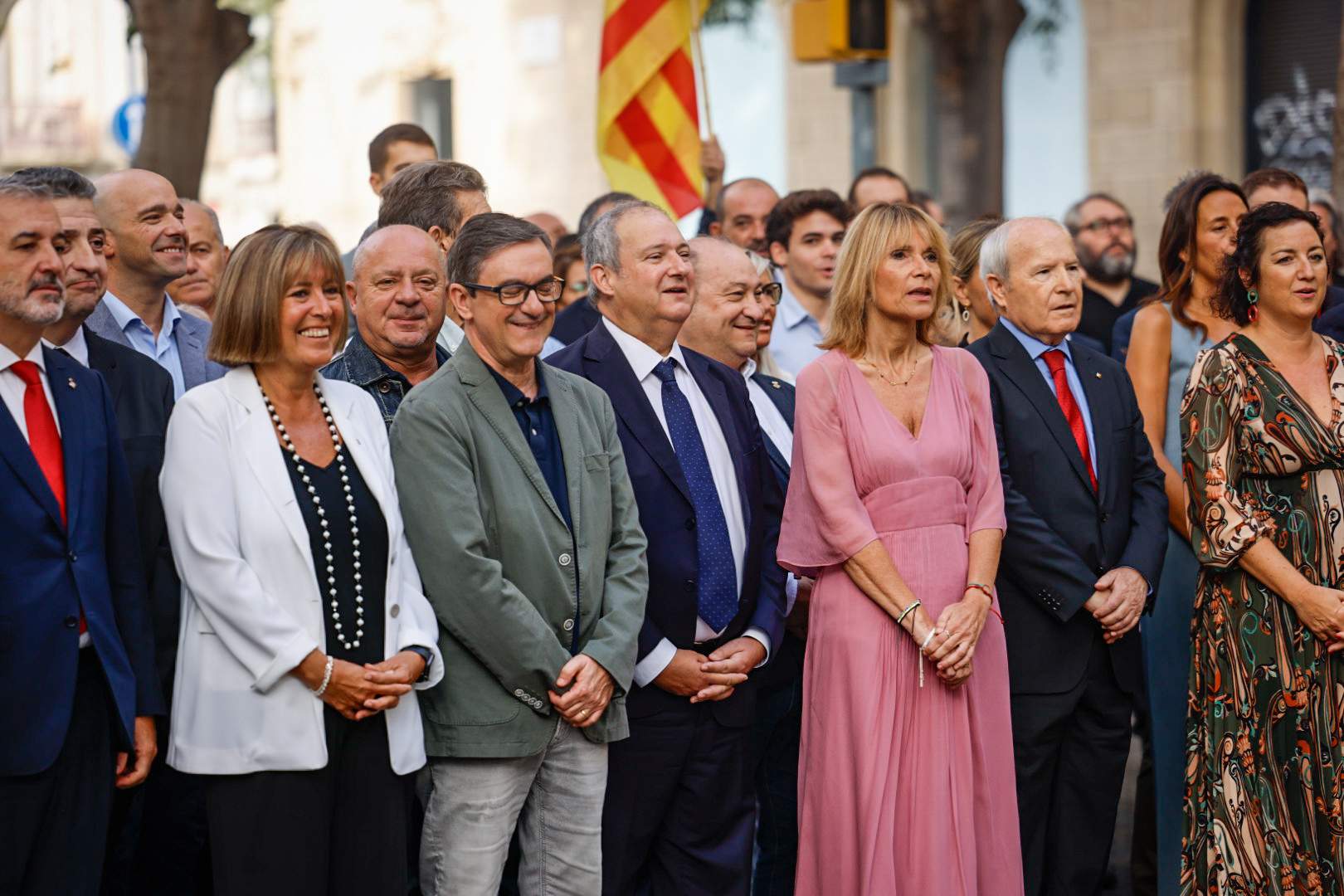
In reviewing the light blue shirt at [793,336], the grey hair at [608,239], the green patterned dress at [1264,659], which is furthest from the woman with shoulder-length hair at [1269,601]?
the light blue shirt at [793,336]

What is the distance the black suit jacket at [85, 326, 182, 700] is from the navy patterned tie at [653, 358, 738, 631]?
155cm

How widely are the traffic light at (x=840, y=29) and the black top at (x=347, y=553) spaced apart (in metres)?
6.63

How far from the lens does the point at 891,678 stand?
5.58 m

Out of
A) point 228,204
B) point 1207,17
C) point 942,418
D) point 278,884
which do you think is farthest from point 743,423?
point 228,204

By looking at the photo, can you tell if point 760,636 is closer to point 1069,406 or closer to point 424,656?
point 424,656

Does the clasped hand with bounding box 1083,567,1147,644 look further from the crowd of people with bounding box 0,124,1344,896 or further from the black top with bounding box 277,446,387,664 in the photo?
the black top with bounding box 277,446,387,664

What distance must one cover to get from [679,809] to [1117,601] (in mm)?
1631

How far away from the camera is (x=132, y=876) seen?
209 inches

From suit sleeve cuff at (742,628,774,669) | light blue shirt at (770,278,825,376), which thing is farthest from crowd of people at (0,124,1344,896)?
light blue shirt at (770,278,825,376)

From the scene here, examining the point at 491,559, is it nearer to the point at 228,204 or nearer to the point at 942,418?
the point at 942,418

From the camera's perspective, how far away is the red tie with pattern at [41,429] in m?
4.66

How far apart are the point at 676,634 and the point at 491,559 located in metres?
0.76

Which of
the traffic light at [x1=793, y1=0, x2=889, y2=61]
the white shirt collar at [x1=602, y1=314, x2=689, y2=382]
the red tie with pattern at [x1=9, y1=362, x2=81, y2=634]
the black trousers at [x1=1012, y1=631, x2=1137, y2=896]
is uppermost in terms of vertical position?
the traffic light at [x1=793, y1=0, x2=889, y2=61]

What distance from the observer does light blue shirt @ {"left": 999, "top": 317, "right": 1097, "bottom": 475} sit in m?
6.25
